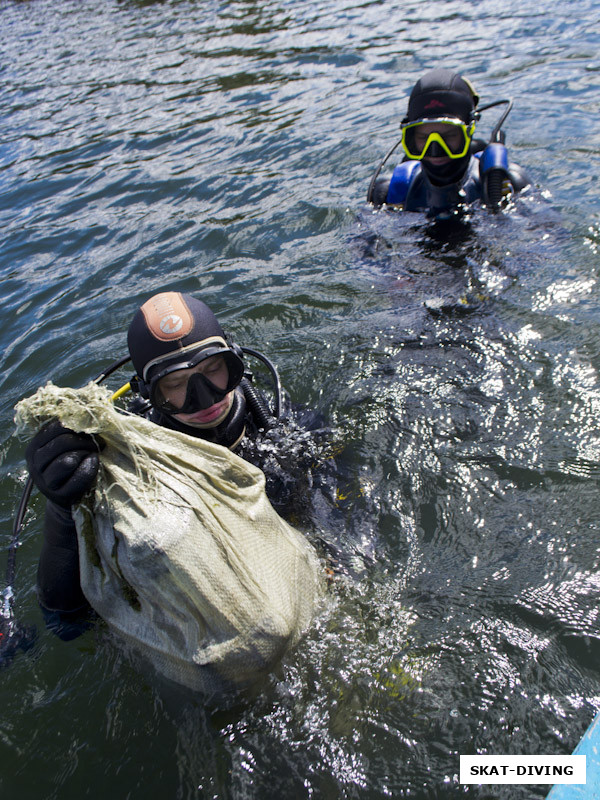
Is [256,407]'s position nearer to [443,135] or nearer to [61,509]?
[61,509]

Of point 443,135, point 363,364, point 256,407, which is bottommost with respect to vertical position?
point 363,364

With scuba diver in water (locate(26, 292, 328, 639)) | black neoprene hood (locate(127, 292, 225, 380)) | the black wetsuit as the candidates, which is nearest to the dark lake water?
the black wetsuit

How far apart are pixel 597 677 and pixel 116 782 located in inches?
71.8

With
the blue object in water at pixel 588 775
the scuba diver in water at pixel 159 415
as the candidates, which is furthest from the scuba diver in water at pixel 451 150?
the blue object in water at pixel 588 775

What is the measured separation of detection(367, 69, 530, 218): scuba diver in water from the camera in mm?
5328

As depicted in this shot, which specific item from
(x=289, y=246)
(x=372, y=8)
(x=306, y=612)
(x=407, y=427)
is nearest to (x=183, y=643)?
(x=306, y=612)

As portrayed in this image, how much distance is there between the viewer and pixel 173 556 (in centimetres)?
190

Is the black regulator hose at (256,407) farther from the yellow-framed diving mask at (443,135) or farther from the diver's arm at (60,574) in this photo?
the yellow-framed diving mask at (443,135)

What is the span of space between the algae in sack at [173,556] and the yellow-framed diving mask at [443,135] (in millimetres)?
4238

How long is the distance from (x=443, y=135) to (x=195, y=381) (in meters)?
3.88

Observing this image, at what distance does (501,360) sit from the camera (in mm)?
3939

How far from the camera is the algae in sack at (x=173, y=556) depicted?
193 centimetres

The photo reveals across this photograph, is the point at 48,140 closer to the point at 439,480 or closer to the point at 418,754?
the point at 439,480
